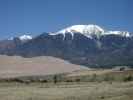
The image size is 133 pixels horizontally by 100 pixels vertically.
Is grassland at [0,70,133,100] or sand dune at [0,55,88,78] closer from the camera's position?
grassland at [0,70,133,100]

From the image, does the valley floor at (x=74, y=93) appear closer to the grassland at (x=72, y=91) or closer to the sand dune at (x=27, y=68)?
the grassland at (x=72, y=91)

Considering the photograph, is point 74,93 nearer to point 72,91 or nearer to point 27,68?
point 72,91

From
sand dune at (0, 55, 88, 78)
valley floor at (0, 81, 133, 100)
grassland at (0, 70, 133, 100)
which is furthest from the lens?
sand dune at (0, 55, 88, 78)

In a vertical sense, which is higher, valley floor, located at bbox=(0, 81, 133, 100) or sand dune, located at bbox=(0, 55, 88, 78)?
valley floor, located at bbox=(0, 81, 133, 100)

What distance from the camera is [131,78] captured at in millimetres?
97688

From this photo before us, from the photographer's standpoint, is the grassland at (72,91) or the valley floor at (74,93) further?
the grassland at (72,91)

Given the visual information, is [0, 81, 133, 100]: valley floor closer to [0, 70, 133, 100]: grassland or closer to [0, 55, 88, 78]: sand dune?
[0, 70, 133, 100]: grassland

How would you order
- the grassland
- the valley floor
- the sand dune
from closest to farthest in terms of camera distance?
the valley floor
the grassland
the sand dune

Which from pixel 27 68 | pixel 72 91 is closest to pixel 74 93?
pixel 72 91

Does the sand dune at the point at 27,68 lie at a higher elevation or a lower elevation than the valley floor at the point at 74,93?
lower

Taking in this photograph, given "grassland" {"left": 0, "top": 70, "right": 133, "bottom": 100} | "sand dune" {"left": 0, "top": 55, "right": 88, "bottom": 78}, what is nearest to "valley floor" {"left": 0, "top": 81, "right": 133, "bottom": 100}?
"grassland" {"left": 0, "top": 70, "right": 133, "bottom": 100}

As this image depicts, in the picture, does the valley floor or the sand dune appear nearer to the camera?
the valley floor

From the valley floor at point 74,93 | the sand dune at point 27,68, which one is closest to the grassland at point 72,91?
the valley floor at point 74,93

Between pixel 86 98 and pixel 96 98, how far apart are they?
1664 mm
